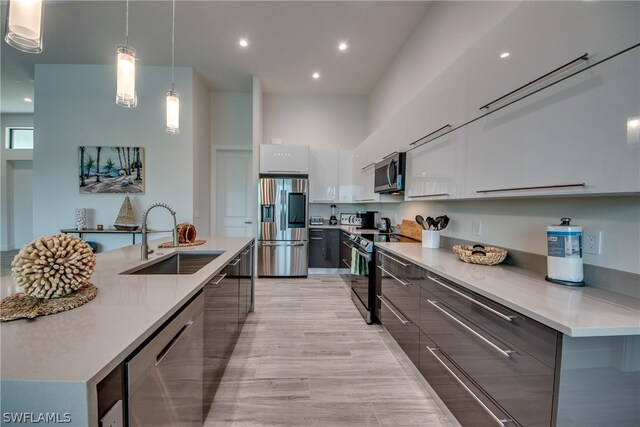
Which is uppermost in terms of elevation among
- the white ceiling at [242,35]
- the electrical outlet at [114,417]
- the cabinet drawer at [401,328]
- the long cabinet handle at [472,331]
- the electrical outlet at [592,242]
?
the white ceiling at [242,35]

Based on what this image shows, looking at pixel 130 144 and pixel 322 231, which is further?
pixel 322 231

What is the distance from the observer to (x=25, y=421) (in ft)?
1.83

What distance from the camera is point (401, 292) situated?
210cm

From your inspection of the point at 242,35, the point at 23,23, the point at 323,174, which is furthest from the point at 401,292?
the point at 242,35

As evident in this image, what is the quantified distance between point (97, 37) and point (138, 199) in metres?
2.23

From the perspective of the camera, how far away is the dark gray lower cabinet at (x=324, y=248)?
4.61 meters

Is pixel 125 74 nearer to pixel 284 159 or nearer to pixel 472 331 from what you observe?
pixel 472 331

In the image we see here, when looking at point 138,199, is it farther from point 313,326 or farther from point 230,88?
point 313,326

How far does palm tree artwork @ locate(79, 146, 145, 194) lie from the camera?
4.13 metres

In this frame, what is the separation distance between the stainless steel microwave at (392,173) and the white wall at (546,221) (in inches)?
18.7

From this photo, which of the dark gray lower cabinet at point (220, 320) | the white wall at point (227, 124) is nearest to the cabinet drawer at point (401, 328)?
the dark gray lower cabinet at point (220, 320)

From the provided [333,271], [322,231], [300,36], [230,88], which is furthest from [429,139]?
[230,88]

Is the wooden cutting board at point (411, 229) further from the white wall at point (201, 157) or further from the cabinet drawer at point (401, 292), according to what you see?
the white wall at point (201, 157)

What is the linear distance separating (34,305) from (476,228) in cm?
250
